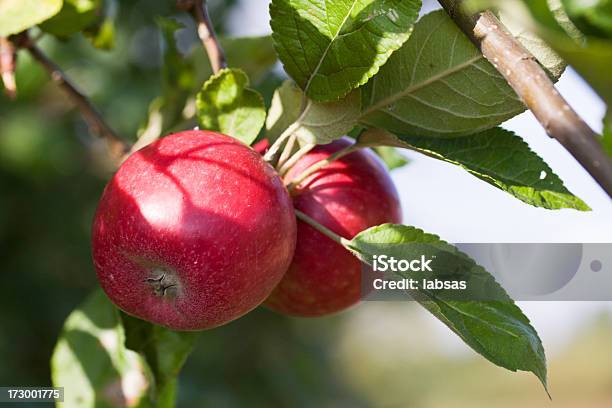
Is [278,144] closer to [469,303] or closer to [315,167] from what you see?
[315,167]

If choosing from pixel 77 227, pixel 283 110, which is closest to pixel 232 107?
pixel 283 110

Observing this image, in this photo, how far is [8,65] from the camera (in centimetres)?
113

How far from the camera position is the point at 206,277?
32.5 inches

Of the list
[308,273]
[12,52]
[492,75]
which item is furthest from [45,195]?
[492,75]

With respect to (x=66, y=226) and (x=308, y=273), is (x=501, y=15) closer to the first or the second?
(x=308, y=273)

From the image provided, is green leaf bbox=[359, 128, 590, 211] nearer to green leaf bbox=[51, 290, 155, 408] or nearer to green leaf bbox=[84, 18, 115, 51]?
green leaf bbox=[51, 290, 155, 408]

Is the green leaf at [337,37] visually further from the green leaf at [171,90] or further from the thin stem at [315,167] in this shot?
the green leaf at [171,90]

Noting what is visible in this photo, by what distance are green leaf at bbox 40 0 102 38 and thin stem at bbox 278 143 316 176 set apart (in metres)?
0.42

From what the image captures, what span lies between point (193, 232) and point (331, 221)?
240 millimetres

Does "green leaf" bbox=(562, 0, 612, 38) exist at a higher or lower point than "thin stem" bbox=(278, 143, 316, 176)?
higher

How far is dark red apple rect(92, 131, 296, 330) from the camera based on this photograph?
2.68ft

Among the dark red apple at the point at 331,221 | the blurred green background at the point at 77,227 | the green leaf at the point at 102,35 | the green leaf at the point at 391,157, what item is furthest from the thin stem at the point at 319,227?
the blurred green background at the point at 77,227

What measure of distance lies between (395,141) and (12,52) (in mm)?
612

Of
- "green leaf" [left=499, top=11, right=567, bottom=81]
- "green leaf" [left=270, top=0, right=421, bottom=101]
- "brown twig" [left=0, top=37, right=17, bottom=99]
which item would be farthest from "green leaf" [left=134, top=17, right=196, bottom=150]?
"green leaf" [left=499, top=11, right=567, bottom=81]
